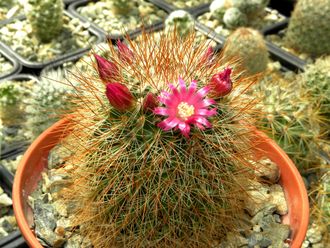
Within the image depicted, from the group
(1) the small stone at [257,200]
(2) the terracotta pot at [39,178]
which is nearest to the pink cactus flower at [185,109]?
(2) the terracotta pot at [39,178]

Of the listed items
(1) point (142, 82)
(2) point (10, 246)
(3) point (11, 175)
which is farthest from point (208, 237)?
(3) point (11, 175)

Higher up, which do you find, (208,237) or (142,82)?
(142,82)

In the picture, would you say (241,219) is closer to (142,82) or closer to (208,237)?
(208,237)

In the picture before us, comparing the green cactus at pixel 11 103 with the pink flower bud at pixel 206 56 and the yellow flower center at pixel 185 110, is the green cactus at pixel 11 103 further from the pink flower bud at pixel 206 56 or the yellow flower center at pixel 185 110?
the yellow flower center at pixel 185 110

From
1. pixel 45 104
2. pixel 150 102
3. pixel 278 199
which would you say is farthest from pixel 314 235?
pixel 45 104

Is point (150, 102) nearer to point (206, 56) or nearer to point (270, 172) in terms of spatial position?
point (206, 56)
